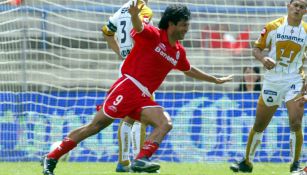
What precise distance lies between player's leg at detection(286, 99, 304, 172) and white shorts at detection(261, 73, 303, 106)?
0.54ft

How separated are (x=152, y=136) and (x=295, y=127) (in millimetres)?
2820

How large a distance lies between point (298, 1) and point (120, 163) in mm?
3071

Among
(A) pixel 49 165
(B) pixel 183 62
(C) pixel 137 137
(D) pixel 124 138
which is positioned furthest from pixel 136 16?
(C) pixel 137 137

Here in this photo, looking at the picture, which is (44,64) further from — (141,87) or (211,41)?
(141,87)

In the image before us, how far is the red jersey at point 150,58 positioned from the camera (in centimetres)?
998

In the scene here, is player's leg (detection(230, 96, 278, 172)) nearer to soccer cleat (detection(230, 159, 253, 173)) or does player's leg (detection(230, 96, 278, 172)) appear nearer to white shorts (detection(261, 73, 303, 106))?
soccer cleat (detection(230, 159, 253, 173))

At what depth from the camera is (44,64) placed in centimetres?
1655

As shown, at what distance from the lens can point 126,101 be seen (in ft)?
32.9

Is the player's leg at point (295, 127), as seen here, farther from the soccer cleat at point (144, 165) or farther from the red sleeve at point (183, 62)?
the soccer cleat at point (144, 165)

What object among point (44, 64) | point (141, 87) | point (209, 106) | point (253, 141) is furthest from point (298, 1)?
point (44, 64)

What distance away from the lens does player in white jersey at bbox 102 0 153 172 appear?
39.1 feet

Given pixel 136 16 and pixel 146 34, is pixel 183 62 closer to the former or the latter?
pixel 146 34

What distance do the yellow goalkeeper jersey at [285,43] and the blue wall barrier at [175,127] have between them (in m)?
4.05

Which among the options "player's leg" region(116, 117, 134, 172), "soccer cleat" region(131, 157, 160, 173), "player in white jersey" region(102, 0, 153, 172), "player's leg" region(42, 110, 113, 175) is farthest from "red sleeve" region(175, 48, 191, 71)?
"player's leg" region(116, 117, 134, 172)
